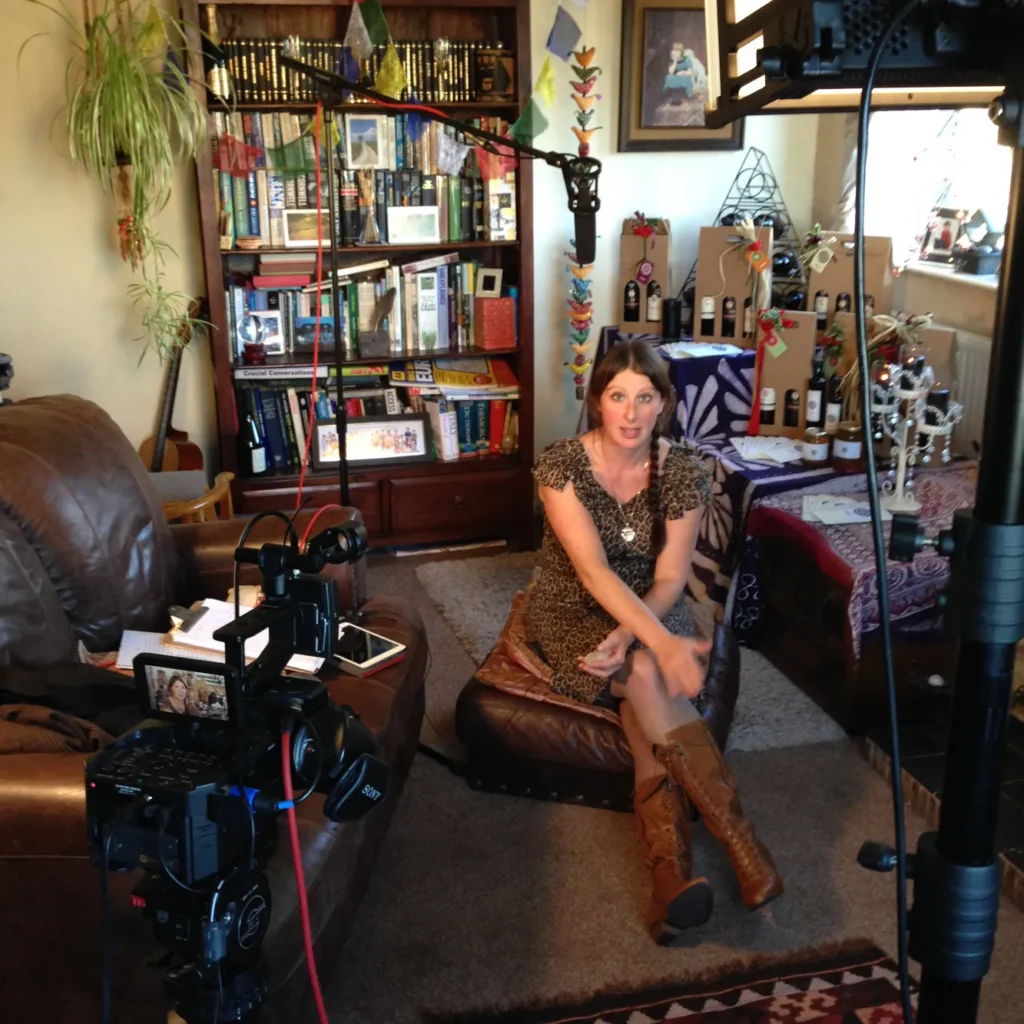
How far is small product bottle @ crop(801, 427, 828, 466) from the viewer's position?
3.06 meters

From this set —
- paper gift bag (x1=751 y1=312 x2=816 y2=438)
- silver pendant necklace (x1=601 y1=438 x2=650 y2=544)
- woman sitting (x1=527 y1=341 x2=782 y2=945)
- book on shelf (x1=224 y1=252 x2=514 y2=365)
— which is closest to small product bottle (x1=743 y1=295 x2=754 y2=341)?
paper gift bag (x1=751 y1=312 x2=816 y2=438)

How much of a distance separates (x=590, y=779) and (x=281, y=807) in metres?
1.34

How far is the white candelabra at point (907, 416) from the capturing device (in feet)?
9.14

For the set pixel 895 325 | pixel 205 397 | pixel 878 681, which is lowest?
pixel 878 681

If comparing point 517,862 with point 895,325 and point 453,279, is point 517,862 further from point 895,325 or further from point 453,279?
point 453,279

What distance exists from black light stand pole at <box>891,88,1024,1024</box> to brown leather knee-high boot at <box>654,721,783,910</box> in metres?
1.21

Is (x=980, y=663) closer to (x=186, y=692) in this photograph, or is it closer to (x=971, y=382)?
(x=186, y=692)

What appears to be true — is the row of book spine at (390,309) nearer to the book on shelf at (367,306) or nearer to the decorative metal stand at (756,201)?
the book on shelf at (367,306)

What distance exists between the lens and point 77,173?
10.9 ft

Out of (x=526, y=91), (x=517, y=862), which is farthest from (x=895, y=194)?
(x=517, y=862)

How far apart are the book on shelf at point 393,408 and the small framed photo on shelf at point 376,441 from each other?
30 millimetres

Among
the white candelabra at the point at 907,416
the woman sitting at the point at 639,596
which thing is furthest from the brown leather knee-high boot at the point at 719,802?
the white candelabra at the point at 907,416

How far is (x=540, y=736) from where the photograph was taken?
7.39ft

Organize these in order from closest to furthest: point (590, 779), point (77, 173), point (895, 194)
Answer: point (590, 779) < point (77, 173) < point (895, 194)
